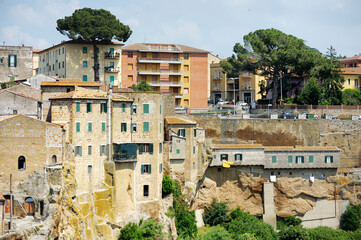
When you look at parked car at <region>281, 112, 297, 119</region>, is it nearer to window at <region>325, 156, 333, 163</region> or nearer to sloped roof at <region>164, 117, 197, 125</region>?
window at <region>325, 156, 333, 163</region>

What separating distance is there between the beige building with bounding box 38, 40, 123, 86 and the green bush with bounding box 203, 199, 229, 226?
2268cm

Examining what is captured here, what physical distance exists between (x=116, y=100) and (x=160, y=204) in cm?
1066

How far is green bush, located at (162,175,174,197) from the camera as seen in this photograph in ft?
188

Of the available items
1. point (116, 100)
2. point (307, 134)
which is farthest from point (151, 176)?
point (307, 134)

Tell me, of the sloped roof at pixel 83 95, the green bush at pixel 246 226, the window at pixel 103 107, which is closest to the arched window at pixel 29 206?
the sloped roof at pixel 83 95

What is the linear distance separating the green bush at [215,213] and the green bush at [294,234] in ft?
21.6

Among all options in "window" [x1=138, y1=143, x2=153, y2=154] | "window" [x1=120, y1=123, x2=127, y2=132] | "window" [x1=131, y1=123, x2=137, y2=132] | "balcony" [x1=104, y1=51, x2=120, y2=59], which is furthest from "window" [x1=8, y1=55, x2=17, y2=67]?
"window" [x1=138, y1=143, x2=153, y2=154]

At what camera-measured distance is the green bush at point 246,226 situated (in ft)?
207

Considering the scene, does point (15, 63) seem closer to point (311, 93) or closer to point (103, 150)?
point (103, 150)

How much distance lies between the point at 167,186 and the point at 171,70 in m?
31.0

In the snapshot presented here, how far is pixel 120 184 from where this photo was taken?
5331 cm

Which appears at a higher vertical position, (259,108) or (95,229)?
(259,108)

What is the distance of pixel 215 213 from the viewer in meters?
66.9

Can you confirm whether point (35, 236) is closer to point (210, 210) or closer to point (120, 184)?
point (120, 184)
